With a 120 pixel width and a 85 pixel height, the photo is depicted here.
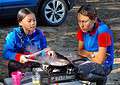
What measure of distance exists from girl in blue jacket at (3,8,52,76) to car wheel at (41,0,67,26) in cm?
616

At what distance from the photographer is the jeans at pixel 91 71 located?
463 centimetres

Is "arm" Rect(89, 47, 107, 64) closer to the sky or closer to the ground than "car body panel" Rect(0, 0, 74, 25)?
closer to the ground

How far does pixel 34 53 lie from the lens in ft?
16.7

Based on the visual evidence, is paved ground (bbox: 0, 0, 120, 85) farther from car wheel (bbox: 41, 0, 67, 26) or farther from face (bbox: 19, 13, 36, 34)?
face (bbox: 19, 13, 36, 34)

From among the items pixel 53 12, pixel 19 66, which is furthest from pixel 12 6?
pixel 19 66

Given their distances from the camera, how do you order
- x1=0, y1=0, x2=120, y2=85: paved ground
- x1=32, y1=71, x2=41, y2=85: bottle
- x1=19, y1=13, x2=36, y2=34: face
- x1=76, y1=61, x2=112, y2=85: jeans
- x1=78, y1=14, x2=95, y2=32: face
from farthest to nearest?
x1=0, y1=0, x2=120, y2=85: paved ground → x1=19, y1=13, x2=36, y2=34: face → x1=78, y1=14, x2=95, y2=32: face → x1=76, y1=61, x2=112, y2=85: jeans → x1=32, y1=71, x2=41, y2=85: bottle

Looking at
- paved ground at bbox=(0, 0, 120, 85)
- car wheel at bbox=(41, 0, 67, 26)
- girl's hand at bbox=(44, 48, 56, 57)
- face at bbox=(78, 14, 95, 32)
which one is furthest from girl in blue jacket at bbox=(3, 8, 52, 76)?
car wheel at bbox=(41, 0, 67, 26)

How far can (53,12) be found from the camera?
11555 millimetres

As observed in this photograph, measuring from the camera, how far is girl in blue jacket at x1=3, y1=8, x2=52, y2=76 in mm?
5133

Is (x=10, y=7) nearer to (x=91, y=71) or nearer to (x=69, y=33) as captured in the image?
(x=69, y=33)

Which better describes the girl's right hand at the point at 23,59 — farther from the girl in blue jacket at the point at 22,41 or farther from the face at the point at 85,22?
the face at the point at 85,22

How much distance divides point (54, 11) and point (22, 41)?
6.29 meters

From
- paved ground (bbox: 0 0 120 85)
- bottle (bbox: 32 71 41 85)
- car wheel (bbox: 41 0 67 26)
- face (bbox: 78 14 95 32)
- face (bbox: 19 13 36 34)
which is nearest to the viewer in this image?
bottle (bbox: 32 71 41 85)

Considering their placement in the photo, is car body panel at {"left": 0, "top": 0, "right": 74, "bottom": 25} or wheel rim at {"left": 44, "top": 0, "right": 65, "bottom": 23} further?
wheel rim at {"left": 44, "top": 0, "right": 65, "bottom": 23}
